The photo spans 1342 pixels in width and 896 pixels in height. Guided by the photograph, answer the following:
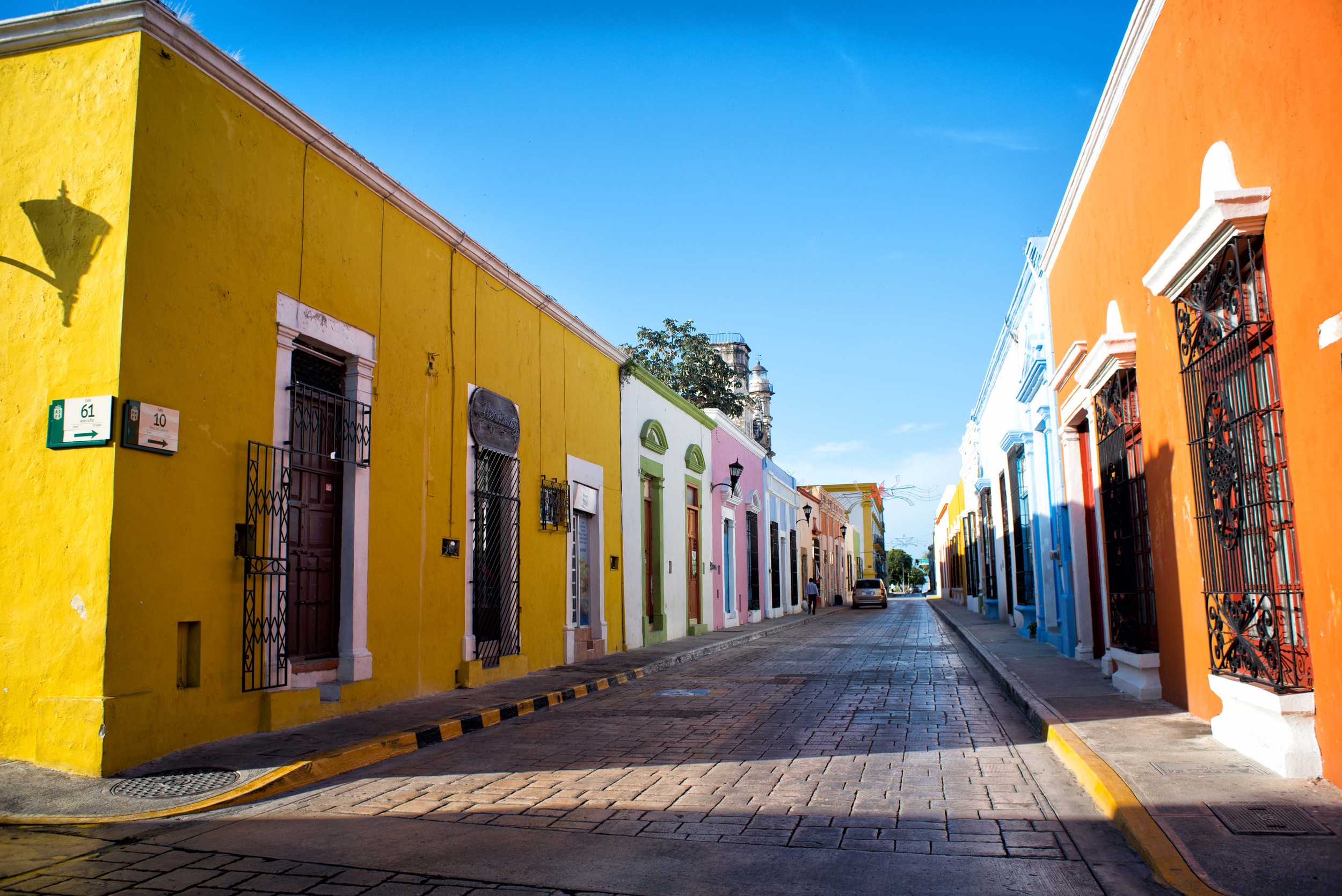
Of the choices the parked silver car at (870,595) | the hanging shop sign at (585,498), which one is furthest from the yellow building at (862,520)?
the hanging shop sign at (585,498)

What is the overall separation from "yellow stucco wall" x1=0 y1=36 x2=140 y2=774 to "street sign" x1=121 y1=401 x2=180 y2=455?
16 centimetres

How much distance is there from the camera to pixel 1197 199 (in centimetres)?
655

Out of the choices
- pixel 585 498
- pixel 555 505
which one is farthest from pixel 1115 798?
pixel 585 498

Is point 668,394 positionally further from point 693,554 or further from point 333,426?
point 333,426

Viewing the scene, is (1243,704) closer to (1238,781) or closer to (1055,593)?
(1238,781)

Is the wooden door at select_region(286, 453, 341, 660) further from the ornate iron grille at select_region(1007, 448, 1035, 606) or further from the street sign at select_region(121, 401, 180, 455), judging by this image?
the ornate iron grille at select_region(1007, 448, 1035, 606)

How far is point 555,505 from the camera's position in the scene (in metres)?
13.3

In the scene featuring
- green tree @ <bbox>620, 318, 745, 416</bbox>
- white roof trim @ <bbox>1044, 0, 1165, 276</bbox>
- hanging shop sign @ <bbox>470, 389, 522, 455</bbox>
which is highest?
green tree @ <bbox>620, 318, 745, 416</bbox>

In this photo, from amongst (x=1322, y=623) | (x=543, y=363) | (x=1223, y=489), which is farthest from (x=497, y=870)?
(x=543, y=363)

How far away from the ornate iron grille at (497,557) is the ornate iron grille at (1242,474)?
24.7 ft

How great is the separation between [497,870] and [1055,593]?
1184 centimetres

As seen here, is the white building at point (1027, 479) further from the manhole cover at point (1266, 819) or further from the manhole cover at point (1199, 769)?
the manhole cover at point (1266, 819)

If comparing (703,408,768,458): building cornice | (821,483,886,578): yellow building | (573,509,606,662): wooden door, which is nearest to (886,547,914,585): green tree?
(821,483,886,578): yellow building

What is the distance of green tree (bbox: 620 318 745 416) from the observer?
36281 mm
